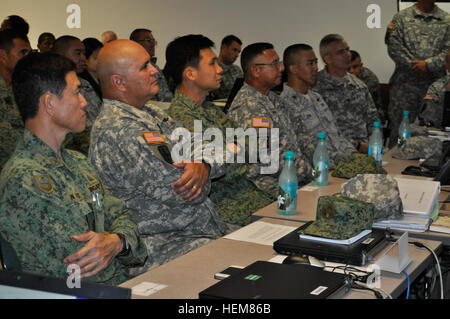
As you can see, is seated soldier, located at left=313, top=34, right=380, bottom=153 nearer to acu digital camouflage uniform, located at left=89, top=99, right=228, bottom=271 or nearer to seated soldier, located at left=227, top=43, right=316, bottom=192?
seated soldier, located at left=227, top=43, right=316, bottom=192

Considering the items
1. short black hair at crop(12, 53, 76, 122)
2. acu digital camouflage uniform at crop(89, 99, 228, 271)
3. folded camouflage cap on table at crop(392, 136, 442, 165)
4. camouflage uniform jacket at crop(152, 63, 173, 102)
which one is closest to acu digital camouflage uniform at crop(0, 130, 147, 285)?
short black hair at crop(12, 53, 76, 122)

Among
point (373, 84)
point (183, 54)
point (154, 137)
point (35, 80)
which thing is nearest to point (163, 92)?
point (183, 54)

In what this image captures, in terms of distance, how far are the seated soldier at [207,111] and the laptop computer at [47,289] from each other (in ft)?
5.75

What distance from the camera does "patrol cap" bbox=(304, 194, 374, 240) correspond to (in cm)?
171

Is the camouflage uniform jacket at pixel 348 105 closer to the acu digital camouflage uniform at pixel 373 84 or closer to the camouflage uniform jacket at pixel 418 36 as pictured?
the camouflage uniform jacket at pixel 418 36

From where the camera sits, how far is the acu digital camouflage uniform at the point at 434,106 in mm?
4535

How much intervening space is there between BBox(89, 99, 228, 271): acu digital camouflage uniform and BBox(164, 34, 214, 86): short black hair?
0.65 meters

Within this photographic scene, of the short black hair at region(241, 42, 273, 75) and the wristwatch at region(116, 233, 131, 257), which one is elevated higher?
the short black hair at region(241, 42, 273, 75)

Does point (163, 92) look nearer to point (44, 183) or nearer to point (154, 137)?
point (154, 137)

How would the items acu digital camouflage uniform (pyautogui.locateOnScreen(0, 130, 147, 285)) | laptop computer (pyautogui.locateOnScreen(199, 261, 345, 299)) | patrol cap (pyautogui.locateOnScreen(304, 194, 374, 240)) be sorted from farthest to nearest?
1. patrol cap (pyautogui.locateOnScreen(304, 194, 374, 240))
2. acu digital camouflage uniform (pyautogui.locateOnScreen(0, 130, 147, 285))
3. laptop computer (pyautogui.locateOnScreen(199, 261, 345, 299))

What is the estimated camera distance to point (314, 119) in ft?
12.5

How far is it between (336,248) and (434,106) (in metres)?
3.36

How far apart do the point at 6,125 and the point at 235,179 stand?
186cm
